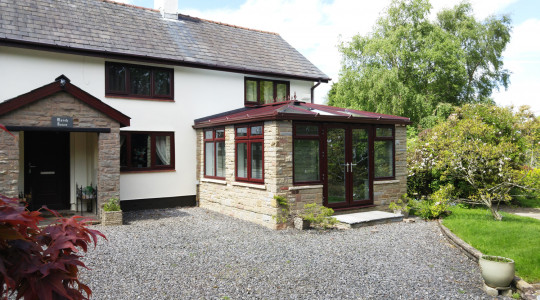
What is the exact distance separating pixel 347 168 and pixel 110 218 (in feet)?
21.4

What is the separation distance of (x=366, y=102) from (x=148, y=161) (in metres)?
19.7

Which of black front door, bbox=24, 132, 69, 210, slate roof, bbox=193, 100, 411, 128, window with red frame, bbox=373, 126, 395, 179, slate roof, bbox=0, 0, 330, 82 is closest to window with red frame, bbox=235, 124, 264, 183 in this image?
slate roof, bbox=193, 100, 411, 128

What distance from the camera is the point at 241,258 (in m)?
7.06

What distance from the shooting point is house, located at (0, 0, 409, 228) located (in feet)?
32.7

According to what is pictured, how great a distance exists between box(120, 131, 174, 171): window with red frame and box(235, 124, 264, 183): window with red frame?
3.35 metres

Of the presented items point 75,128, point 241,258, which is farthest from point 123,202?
point 241,258

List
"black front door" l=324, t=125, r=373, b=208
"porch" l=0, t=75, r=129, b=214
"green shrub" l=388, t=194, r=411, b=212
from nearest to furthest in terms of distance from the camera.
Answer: "porch" l=0, t=75, r=129, b=214 → "black front door" l=324, t=125, r=373, b=208 → "green shrub" l=388, t=194, r=411, b=212

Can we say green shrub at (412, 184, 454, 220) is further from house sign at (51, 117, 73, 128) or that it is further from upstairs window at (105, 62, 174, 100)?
house sign at (51, 117, 73, 128)

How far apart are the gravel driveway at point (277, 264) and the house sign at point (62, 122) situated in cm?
286

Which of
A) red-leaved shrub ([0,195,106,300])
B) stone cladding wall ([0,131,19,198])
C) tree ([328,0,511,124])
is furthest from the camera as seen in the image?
tree ([328,0,511,124])

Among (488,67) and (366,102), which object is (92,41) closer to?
(366,102)

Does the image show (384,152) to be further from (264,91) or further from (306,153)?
(264,91)

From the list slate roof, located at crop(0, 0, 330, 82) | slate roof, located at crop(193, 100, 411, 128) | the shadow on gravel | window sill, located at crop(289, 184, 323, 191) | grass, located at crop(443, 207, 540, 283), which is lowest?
the shadow on gravel

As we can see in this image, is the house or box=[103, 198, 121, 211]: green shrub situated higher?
the house
